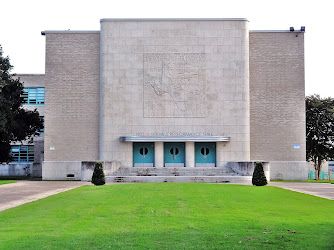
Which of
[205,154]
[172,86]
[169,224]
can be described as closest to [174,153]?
[205,154]

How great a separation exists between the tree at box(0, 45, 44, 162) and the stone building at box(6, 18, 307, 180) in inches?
110

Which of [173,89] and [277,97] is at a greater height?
[173,89]

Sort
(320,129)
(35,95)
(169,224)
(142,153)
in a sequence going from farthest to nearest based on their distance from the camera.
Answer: (35,95)
(320,129)
(142,153)
(169,224)

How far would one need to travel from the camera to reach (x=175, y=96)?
3828cm

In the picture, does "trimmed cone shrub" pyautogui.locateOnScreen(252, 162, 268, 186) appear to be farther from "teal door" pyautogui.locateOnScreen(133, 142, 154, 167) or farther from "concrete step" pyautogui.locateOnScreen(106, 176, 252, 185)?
"teal door" pyautogui.locateOnScreen(133, 142, 154, 167)

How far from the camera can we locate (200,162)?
127ft

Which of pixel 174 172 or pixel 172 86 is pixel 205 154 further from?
pixel 172 86

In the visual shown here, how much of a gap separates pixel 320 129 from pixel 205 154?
11397 millimetres

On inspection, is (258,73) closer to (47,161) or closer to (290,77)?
(290,77)

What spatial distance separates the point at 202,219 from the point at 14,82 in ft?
102

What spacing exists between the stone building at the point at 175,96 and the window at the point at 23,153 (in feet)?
37.7

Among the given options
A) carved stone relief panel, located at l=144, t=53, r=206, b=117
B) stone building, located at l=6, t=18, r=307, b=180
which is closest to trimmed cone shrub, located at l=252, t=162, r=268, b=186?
stone building, located at l=6, t=18, r=307, b=180

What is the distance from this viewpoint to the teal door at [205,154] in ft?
127

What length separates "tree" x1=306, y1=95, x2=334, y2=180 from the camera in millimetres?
42562
